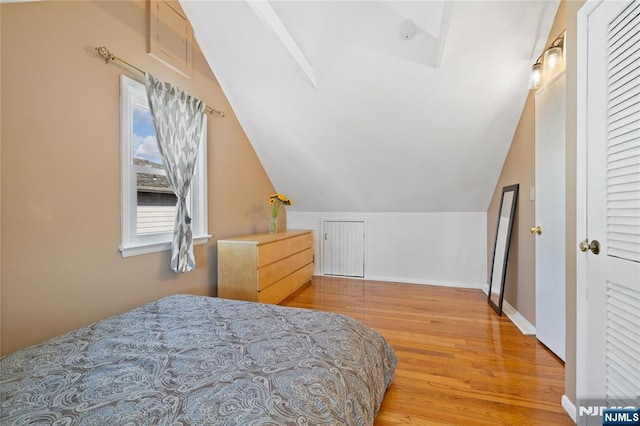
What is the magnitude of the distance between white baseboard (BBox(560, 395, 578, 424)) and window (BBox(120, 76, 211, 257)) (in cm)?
280

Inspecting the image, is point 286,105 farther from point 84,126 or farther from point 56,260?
point 56,260

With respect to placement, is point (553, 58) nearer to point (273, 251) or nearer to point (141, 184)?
point (273, 251)

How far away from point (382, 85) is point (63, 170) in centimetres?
249

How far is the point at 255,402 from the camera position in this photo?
2.82 ft

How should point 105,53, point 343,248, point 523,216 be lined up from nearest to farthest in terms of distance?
point 105,53 < point 523,216 < point 343,248

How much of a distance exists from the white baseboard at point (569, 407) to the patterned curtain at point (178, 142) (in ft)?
8.62

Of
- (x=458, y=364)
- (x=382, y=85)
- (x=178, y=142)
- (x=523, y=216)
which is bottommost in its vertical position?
(x=458, y=364)

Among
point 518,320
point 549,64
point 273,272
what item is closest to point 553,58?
point 549,64

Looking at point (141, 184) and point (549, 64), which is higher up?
point (549, 64)

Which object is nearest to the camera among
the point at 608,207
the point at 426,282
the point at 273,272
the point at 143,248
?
the point at 608,207

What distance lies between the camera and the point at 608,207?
3.85 ft

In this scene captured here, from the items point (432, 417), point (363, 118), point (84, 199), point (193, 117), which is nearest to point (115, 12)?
point (193, 117)

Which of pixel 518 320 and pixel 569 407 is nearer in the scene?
pixel 569 407

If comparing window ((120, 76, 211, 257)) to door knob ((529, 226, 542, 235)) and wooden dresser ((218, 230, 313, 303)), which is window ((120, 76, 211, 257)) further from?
door knob ((529, 226, 542, 235))
